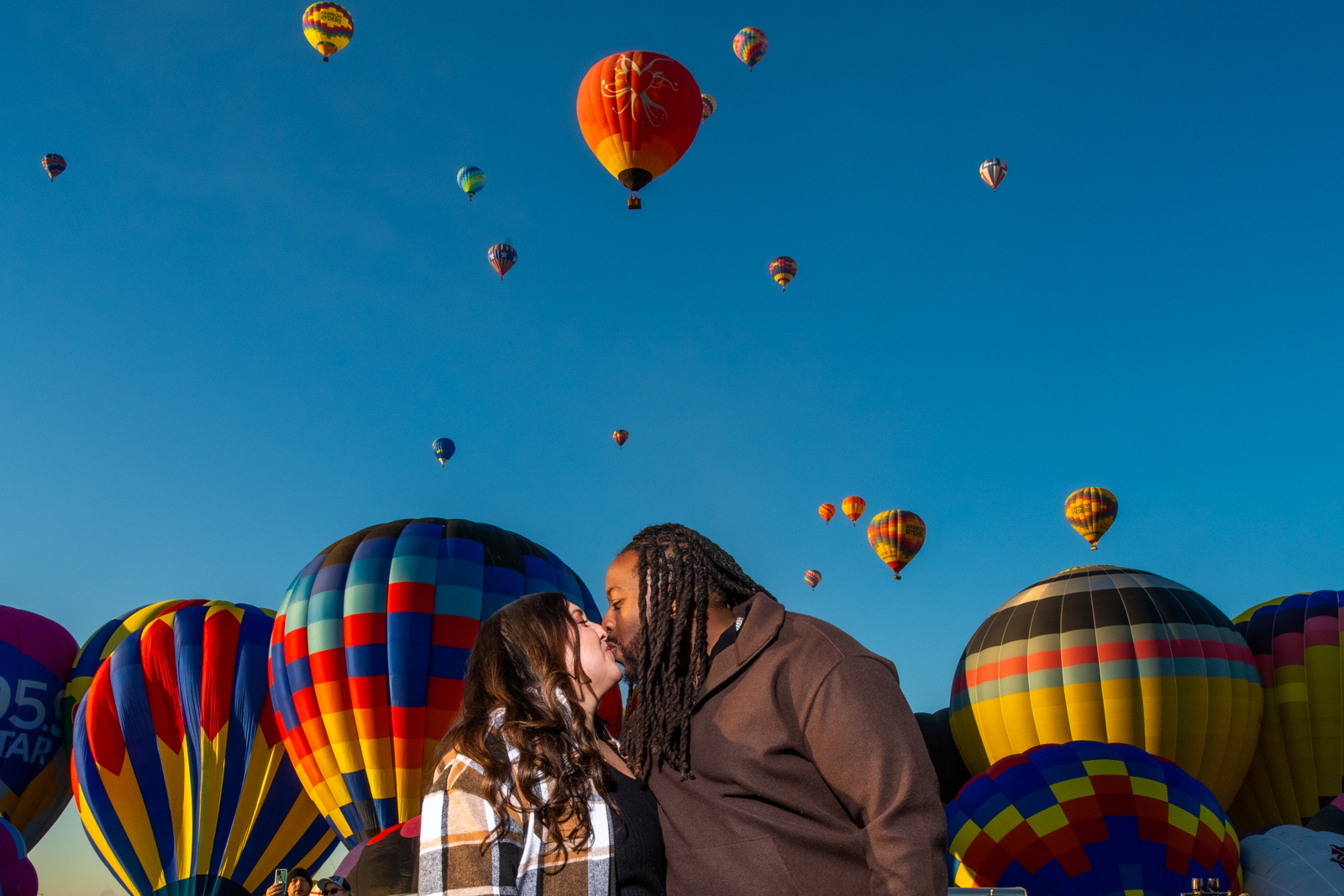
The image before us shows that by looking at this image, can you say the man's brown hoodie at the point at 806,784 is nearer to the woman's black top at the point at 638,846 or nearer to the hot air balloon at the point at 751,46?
the woman's black top at the point at 638,846

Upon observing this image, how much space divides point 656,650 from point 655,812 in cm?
34

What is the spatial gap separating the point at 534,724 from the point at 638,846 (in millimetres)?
328

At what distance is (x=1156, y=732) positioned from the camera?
579 inches

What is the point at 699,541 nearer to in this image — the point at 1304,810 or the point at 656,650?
the point at 656,650

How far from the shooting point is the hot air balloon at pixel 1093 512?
1927 centimetres

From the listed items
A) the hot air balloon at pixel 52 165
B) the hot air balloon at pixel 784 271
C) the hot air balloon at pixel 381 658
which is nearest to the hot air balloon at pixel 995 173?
the hot air balloon at pixel 784 271

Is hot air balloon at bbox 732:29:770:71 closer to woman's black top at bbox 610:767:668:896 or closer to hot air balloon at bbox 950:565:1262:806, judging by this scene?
hot air balloon at bbox 950:565:1262:806

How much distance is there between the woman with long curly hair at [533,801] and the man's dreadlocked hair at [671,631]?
108 mm

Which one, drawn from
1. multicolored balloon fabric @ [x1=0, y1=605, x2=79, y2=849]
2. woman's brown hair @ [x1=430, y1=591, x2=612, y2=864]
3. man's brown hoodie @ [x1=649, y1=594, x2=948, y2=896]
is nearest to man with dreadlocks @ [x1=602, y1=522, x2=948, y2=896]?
man's brown hoodie @ [x1=649, y1=594, x2=948, y2=896]

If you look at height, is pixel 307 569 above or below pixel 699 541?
above

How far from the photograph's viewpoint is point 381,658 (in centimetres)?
1363

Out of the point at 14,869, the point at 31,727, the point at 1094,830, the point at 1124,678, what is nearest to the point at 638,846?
the point at 1094,830

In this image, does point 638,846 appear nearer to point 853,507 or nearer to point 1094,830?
point 1094,830

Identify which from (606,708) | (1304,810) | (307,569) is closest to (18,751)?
(307,569)
